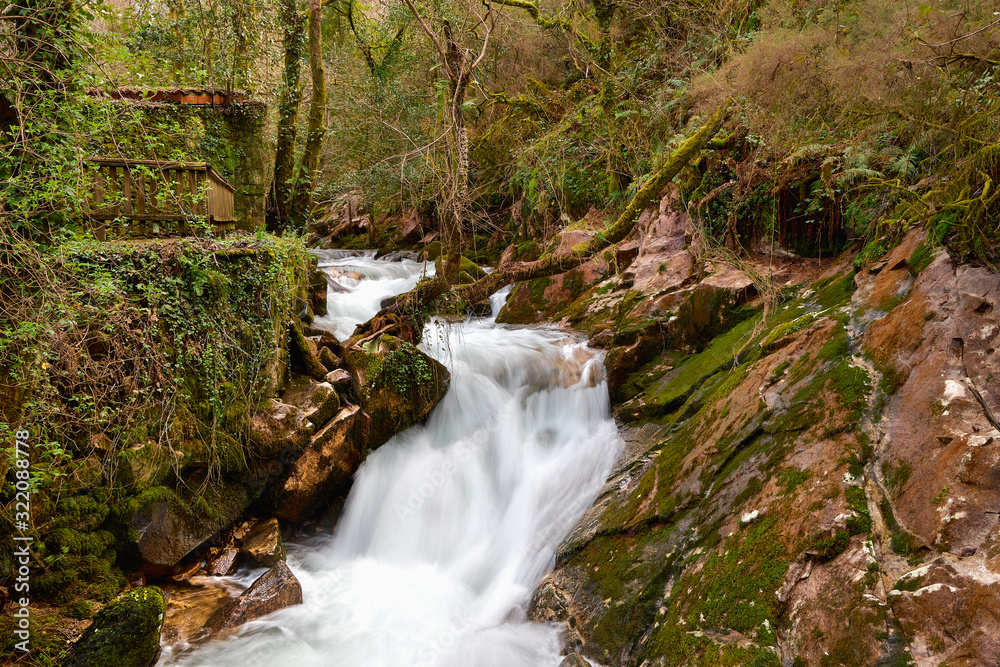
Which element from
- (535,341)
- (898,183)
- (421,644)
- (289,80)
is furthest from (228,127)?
(898,183)

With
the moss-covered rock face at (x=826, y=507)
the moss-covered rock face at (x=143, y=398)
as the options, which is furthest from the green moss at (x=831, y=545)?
the moss-covered rock face at (x=143, y=398)

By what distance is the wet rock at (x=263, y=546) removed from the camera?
5344mm

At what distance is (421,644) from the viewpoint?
14.8ft

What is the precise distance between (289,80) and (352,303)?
14.4 ft

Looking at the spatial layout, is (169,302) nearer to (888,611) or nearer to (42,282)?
(42,282)

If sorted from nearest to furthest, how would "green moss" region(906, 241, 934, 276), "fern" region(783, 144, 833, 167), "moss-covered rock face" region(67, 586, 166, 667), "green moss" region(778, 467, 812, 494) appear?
"green moss" region(778, 467, 812, 494), "moss-covered rock face" region(67, 586, 166, 667), "green moss" region(906, 241, 934, 276), "fern" region(783, 144, 833, 167)

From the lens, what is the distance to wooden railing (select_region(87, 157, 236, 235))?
573 centimetres

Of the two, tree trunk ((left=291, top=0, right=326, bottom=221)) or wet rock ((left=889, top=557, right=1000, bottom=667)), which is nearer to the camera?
wet rock ((left=889, top=557, right=1000, bottom=667))

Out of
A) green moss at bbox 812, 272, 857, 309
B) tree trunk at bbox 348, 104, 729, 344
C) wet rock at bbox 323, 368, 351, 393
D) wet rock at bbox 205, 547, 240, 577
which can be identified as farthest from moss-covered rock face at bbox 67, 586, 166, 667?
green moss at bbox 812, 272, 857, 309

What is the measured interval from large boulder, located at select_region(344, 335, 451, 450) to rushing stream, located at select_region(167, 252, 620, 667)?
21 centimetres

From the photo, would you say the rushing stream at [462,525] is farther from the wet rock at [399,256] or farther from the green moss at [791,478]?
the wet rock at [399,256]

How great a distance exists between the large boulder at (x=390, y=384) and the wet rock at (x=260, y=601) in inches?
72.6

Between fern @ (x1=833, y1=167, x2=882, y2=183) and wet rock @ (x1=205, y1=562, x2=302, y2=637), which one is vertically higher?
fern @ (x1=833, y1=167, x2=882, y2=183)

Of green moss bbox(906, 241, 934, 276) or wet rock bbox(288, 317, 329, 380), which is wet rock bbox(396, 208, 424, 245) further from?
green moss bbox(906, 241, 934, 276)
